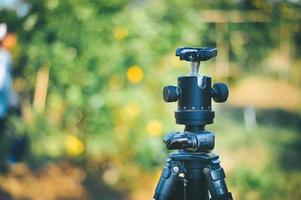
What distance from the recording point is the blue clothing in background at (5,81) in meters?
4.18

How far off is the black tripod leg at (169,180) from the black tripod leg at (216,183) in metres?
0.10

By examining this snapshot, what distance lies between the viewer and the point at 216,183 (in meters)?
1.62

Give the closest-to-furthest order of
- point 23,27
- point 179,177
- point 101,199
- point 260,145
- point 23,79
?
point 179,177 < point 101,199 < point 23,27 < point 23,79 < point 260,145

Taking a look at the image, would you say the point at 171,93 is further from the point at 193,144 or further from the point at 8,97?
the point at 8,97

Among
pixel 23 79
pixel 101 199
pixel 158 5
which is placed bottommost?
pixel 101 199

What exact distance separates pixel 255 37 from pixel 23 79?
2372mm

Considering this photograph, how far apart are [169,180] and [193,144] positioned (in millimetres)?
175

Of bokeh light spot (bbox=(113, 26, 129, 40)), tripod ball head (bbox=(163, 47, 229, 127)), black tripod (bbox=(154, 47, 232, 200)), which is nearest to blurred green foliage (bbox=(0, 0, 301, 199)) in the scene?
bokeh light spot (bbox=(113, 26, 129, 40))

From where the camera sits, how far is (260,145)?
478 cm

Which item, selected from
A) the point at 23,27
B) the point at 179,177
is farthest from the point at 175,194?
the point at 23,27

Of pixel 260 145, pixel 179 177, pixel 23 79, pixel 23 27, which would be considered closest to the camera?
pixel 179 177

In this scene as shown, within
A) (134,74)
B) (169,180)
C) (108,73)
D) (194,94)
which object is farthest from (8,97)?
(194,94)

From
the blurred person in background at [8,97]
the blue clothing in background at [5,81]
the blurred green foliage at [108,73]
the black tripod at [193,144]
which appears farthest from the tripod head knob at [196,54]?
the blue clothing in background at [5,81]

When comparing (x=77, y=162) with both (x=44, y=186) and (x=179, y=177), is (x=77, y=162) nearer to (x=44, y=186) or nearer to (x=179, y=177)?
(x=44, y=186)
